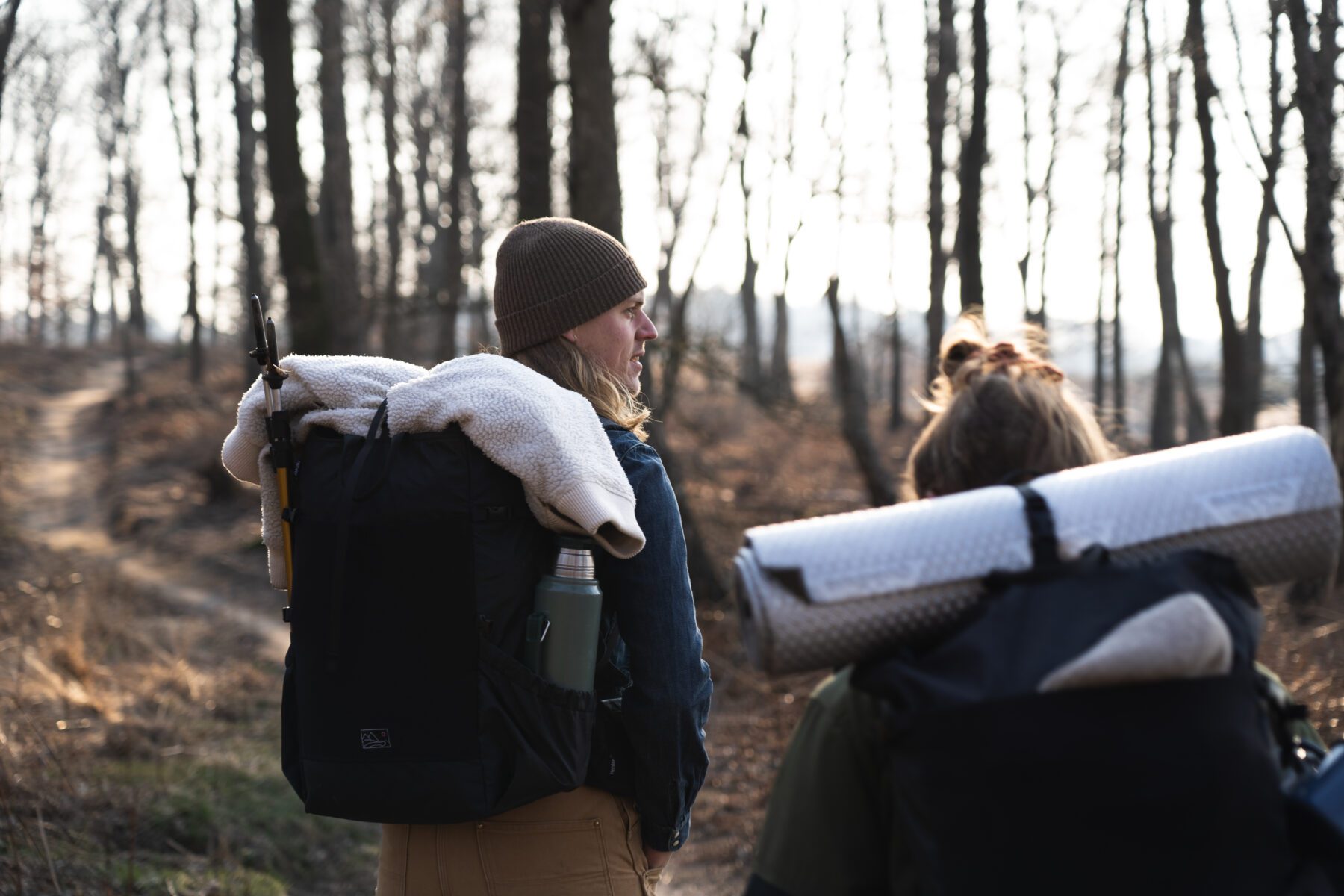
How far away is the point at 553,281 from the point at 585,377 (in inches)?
8.5

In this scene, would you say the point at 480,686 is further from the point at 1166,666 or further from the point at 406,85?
the point at 406,85

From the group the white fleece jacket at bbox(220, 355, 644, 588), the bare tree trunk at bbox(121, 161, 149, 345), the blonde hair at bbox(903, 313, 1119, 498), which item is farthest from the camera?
the bare tree trunk at bbox(121, 161, 149, 345)

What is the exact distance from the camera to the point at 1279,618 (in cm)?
701

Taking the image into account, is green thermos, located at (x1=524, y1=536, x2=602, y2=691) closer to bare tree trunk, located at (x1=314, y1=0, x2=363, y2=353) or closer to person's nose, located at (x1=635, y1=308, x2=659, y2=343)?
person's nose, located at (x1=635, y1=308, x2=659, y2=343)

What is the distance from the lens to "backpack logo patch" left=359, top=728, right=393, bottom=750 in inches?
79.1

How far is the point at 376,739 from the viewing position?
202 centimetres

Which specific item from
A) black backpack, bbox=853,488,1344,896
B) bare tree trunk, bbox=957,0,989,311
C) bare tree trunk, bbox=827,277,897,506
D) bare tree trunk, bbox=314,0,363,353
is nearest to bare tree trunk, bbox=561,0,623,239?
bare tree trunk, bbox=957,0,989,311

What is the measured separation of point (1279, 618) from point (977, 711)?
21.3 ft

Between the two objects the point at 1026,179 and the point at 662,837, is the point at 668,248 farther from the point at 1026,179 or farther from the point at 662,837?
the point at 662,837

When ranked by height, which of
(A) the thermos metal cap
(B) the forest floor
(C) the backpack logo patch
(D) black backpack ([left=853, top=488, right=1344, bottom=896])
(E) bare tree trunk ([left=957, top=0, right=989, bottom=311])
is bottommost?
(B) the forest floor

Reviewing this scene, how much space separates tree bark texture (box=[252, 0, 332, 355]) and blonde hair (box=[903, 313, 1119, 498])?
464 inches

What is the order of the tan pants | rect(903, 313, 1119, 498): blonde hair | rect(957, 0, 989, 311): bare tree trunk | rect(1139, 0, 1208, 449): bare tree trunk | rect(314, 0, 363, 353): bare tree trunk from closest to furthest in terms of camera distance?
1. rect(903, 313, 1119, 498): blonde hair
2. the tan pants
3. rect(957, 0, 989, 311): bare tree trunk
4. rect(314, 0, 363, 353): bare tree trunk
5. rect(1139, 0, 1208, 449): bare tree trunk

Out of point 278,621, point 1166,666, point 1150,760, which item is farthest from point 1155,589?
point 278,621

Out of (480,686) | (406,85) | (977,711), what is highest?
(406,85)
